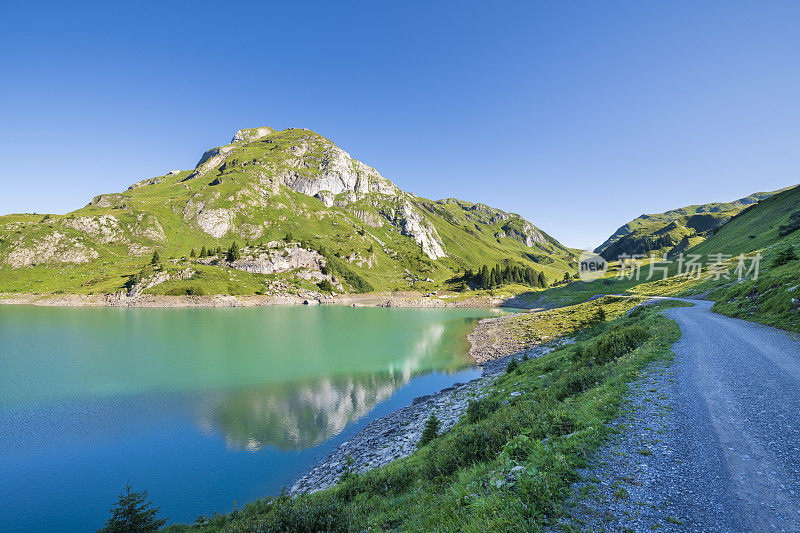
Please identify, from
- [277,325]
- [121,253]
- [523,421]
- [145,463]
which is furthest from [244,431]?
[121,253]

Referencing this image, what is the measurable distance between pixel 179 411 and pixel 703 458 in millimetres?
39691

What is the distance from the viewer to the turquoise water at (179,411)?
19453 mm

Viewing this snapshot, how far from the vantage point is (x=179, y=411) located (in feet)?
98.5

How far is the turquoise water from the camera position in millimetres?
19453

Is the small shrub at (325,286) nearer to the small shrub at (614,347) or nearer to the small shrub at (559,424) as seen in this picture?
the small shrub at (614,347)

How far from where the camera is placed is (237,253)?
614 ft

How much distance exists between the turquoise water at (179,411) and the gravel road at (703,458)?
70.6 ft

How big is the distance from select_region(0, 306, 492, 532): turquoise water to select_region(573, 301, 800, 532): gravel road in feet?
70.6

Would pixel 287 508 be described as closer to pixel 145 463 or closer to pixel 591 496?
pixel 591 496

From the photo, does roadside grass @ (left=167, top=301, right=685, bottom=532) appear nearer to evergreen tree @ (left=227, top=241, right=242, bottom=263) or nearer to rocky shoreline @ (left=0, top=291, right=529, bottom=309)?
rocky shoreline @ (left=0, top=291, right=529, bottom=309)

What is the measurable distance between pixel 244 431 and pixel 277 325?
69.6 meters

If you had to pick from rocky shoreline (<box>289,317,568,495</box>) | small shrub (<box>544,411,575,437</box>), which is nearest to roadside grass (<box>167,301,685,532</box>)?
small shrub (<box>544,411,575,437</box>)

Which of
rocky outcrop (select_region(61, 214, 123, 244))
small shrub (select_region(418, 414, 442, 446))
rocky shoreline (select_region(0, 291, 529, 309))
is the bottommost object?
rocky shoreline (select_region(0, 291, 529, 309))

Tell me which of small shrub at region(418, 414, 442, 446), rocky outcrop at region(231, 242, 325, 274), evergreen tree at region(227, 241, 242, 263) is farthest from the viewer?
evergreen tree at region(227, 241, 242, 263)
